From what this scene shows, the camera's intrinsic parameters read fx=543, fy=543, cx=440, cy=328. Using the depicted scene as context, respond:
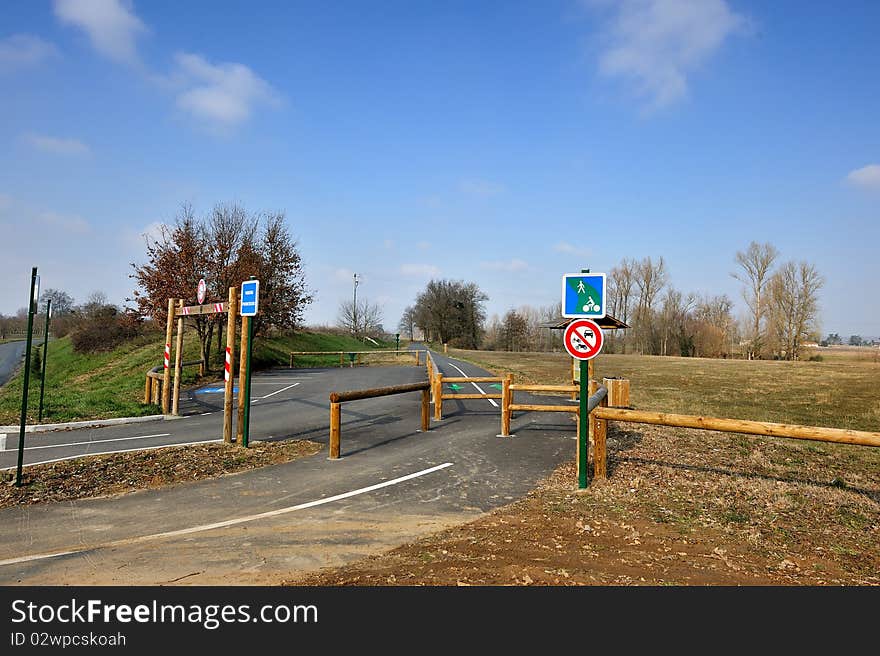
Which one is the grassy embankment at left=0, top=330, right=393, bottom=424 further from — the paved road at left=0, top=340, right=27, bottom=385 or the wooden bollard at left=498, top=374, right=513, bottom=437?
the wooden bollard at left=498, top=374, right=513, bottom=437

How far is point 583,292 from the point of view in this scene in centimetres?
727

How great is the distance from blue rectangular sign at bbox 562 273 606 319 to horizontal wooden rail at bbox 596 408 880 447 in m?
1.32

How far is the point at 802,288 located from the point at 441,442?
221 ft

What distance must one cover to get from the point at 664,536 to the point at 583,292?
3.21m

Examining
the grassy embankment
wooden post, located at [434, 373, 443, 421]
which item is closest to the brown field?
wooden post, located at [434, 373, 443, 421]

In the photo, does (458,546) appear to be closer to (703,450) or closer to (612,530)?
(612,530)

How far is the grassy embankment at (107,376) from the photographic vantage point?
545 inches

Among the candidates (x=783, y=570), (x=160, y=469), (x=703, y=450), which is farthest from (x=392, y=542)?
(x=703, y=450)

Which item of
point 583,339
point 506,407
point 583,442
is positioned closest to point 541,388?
point 506,407

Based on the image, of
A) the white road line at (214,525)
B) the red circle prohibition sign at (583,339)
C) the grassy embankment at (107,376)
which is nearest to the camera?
the white road line at (214,525)

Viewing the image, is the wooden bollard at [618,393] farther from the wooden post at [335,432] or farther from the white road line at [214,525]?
the wooden post at [335,432]

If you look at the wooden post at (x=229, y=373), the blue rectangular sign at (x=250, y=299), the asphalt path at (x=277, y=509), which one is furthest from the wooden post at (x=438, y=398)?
the blue rectangular sign at (x=250, y=299)

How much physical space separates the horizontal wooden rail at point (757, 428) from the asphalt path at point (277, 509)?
5.40ft
